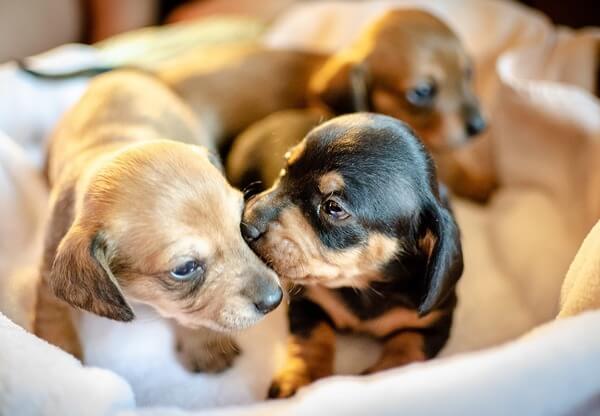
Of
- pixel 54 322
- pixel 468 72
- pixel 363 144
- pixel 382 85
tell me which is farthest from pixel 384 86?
pixel 54 322

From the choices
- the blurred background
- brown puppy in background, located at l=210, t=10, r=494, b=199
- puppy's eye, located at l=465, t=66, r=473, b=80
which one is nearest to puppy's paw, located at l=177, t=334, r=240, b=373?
brown puppy in background, located at l=210, t=10, r=494, b=199

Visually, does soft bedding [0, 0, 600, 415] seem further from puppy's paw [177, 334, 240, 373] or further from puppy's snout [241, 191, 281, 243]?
puppy's snout [241, 191, 281, 243]

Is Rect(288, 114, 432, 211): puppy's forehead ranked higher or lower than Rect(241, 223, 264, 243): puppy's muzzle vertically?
higher

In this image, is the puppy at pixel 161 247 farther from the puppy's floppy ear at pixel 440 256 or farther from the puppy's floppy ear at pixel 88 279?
the puppy's floppy ear at pixel 440 256

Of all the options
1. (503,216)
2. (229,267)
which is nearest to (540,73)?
(503,216)

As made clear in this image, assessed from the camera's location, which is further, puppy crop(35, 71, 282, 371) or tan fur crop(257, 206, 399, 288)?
tan fur crop(257, 206, 399, 288)

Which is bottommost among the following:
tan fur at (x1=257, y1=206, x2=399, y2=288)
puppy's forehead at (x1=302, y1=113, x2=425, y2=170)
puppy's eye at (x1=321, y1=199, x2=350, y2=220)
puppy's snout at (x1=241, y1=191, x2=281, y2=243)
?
tan fur at (x1=257, y1=206, x2=399, y2=288)

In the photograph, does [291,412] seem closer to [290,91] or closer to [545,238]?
[545,238]
